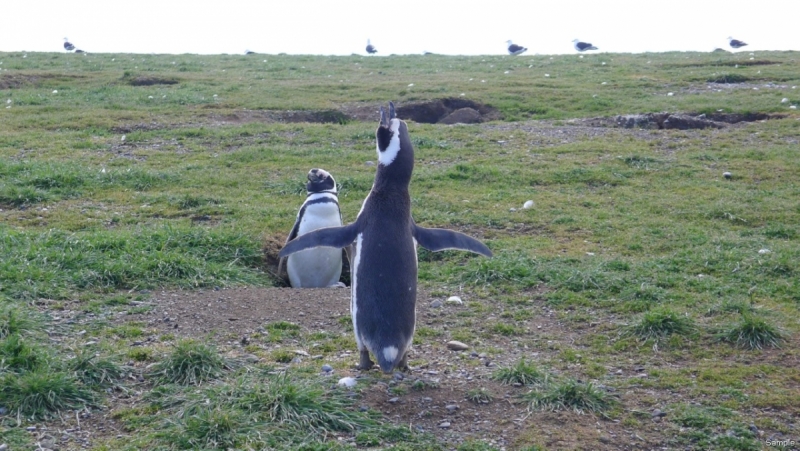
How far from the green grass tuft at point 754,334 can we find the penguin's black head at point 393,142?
2.27m

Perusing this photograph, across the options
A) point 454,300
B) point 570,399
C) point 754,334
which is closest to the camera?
point 570,399

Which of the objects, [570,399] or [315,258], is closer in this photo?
[570,399]

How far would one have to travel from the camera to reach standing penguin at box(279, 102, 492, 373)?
464 centimetres

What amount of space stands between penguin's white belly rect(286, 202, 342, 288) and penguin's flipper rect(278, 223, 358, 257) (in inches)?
93.3

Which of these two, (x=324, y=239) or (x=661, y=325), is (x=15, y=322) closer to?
(x=324, y=239)

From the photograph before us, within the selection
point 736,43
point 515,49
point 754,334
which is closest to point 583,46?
point 515,49

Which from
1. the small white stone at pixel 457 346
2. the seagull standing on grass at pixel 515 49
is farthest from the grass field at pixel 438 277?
the seagull standing on grass at pixel 515 49

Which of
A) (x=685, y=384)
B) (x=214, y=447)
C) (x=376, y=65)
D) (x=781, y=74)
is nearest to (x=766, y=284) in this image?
(x=685, y=384)

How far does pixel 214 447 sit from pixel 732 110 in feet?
40.9

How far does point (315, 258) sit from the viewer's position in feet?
24.6

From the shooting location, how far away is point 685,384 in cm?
466

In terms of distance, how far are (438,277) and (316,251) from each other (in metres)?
1.29

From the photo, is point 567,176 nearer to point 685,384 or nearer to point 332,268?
point 332,268

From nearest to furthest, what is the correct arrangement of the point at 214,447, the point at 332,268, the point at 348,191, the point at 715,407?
the point at 214,447 < the point at 715,407 < the point at 332,268 < the point at 348,191
